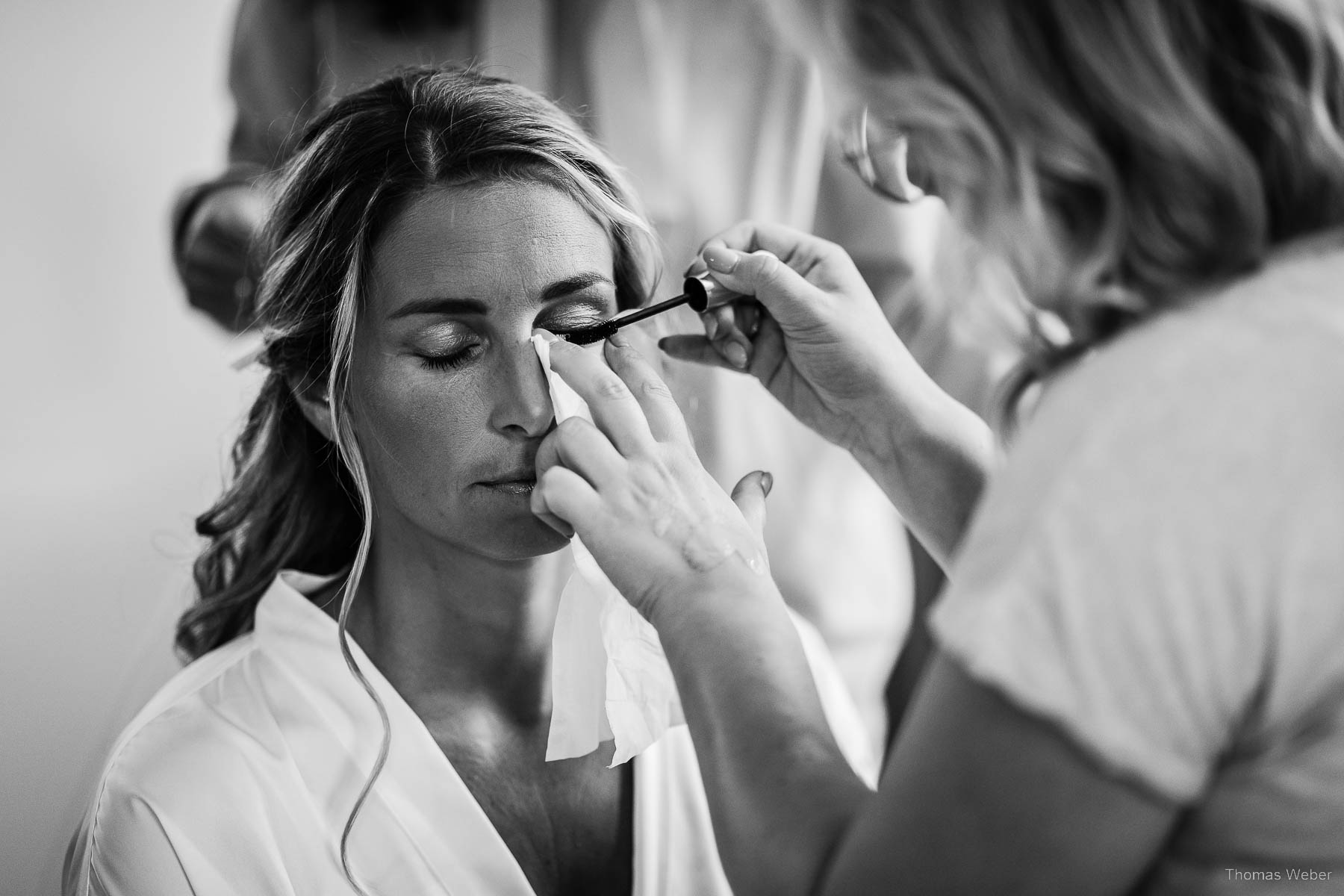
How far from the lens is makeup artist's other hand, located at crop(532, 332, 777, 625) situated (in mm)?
825

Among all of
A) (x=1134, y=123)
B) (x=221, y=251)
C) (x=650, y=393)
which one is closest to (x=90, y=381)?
(x=221, y=251)

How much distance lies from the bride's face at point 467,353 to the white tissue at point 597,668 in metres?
0.05

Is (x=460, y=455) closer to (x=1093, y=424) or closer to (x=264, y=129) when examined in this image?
(x=1093, y=424)

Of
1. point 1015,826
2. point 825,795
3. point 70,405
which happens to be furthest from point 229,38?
point 1015,826

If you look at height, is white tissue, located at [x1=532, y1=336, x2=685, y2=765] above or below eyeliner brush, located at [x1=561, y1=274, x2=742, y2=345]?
below

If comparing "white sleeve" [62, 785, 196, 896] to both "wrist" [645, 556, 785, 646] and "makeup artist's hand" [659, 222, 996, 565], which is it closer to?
"wrist" [645, 556, 785, 646]

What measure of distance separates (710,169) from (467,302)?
95 centimetres

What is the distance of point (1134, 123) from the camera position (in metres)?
0.64

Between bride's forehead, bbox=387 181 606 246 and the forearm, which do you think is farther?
bride's forehead, bbox=387 181 606 246

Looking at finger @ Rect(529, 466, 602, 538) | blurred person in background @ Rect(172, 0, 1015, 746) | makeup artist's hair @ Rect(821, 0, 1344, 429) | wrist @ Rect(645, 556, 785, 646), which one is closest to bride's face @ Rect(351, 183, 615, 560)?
finger @ Rect(529, 466, 602, 538)

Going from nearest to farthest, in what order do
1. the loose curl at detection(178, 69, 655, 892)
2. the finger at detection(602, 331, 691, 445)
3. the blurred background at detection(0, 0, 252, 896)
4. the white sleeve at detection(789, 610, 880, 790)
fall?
the finger at detection(602, 331, 691, 445), the loose curl at detection(178, 69, 655, 892), the white sleeve at detection(789, 610, 880, 790), the blurred background at detection(0, 0, 252, 896)

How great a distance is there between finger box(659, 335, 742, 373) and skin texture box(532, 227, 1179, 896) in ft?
0.35

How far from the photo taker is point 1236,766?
630mm

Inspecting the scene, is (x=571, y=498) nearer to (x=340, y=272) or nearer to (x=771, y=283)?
(x=771, y=283)
